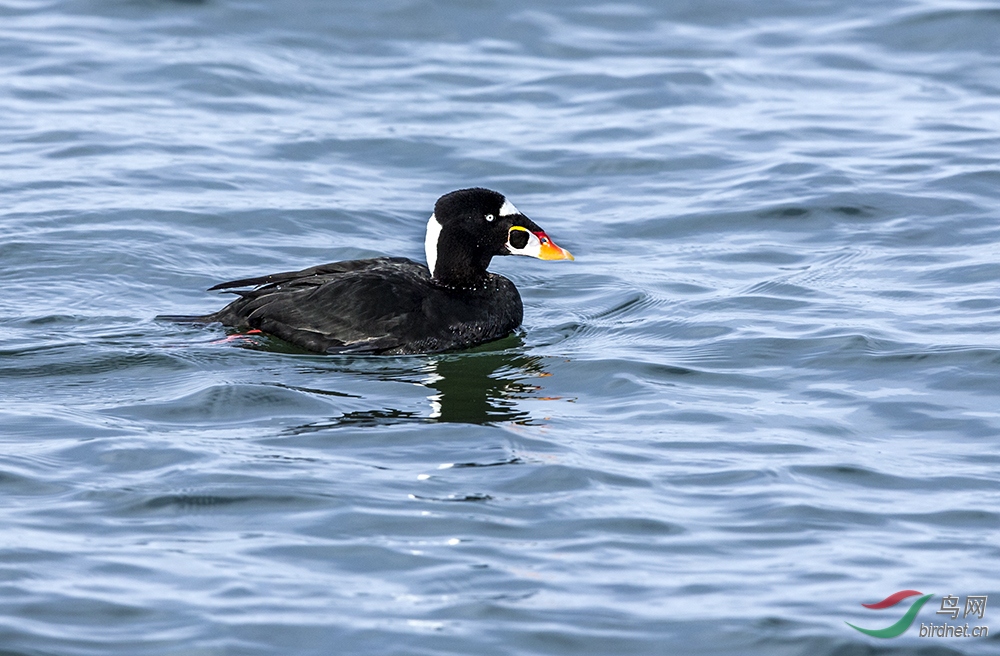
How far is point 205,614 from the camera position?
5379mm

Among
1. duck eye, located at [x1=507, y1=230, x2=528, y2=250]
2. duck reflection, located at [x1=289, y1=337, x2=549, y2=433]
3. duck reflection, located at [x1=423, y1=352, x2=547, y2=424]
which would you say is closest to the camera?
duck reflection, located at [x1=289, y1=337, x2=549, y2=433]

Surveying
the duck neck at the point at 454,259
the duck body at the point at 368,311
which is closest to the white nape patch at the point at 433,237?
the duck neck at the point at 454,259

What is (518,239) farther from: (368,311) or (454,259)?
(368,311)

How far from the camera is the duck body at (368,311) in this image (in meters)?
8.67

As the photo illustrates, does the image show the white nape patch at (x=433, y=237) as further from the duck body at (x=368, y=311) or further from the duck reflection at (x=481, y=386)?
the duck reflection at (x=481, y=386)

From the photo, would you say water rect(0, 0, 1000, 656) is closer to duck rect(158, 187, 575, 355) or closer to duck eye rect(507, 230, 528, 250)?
duck rect(158, 187, 575, 355)

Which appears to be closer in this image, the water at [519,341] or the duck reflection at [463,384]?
the water at [519,341]

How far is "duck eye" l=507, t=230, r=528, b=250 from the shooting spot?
9.23 metres

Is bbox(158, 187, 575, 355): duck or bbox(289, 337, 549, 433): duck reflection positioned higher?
bbox(158, 187, 575, 355): duck

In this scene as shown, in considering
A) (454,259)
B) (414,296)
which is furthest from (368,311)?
(454,259)

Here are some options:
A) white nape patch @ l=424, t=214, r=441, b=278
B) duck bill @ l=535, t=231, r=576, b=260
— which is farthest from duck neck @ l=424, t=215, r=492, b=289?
duck bill @ l=535, t=231, r=576, b=260

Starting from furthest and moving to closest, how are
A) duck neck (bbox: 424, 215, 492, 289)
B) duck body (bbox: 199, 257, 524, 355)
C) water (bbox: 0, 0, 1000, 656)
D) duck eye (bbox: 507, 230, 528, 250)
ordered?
1. duck eye (bbox: 507, 230, 528, 250)
2. duck neck (bbox: 424, 215, 492, 289)
3. duck body (bbox: 199, 257, 524, 355)
4. water (bbox: 0, 0, 1000, 656)

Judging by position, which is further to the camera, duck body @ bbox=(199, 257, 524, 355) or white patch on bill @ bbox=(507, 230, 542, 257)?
white patch on bill @ bbox=(507, 230, 542, 257)

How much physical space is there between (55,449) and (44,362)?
1.46m
